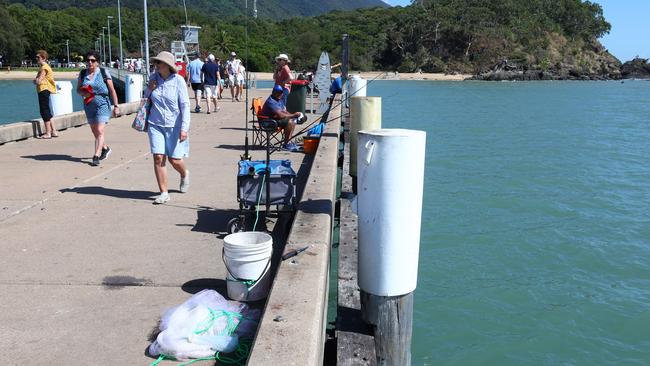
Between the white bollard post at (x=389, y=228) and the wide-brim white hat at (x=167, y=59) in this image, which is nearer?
the white bollard post at (x=389, y=228)

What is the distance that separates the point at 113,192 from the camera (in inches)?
321

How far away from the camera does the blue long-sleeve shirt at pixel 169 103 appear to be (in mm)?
7258

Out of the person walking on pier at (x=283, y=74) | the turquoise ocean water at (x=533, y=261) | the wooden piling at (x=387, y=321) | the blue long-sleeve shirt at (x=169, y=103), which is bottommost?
the turquoise ocean water at (x=533, y=261)

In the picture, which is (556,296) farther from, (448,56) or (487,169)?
(448,56)

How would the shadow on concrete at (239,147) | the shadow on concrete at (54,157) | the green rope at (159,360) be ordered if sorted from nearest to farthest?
Result: the green rope at (159,360) → the shadow on concrete at (54,157) → the shadow on concrete at (239,147)

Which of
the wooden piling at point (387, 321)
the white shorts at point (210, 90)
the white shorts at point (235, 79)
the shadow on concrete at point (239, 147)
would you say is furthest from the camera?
the white shorts at point (235, 79)

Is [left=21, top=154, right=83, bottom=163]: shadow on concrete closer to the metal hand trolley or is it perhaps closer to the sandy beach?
the metal hand trolley

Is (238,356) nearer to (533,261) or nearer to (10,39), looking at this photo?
(533,261)

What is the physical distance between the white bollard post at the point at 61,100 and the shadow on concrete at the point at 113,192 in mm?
8443

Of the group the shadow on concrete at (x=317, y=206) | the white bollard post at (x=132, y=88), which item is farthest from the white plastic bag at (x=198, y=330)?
the white bollard post at (x=132, y=88)

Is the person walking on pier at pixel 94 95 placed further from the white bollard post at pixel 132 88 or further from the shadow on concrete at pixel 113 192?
the white bollard post at pixel 132 88

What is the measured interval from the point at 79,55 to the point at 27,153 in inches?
5227

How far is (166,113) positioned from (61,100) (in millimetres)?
10162

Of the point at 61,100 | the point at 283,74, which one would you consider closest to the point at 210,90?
the point at 61,100
